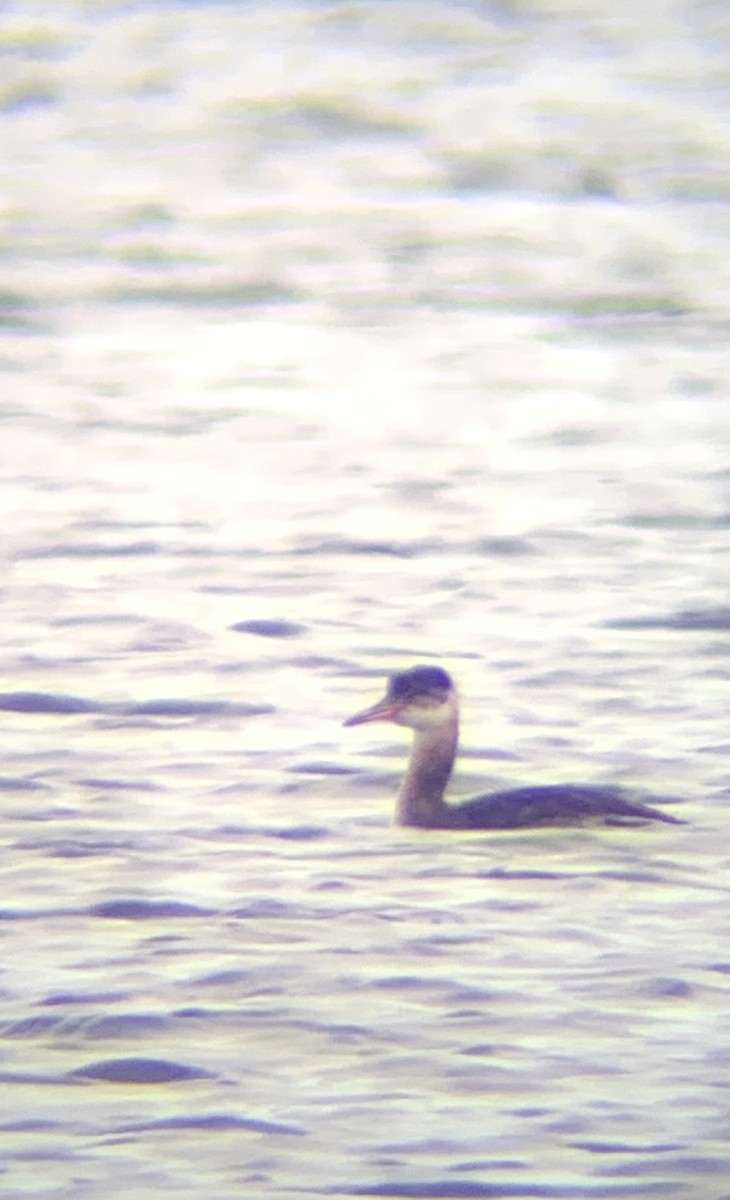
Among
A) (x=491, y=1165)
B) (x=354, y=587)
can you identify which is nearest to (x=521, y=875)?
(x=491, y=1165)

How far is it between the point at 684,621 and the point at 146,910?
166 inches

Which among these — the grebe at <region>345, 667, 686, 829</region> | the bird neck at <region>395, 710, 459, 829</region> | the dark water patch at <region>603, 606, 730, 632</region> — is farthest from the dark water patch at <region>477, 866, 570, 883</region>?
the dark water patch at <region>603, 606, 730, 632</region>

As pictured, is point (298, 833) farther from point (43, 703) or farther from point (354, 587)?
point (354, 587)

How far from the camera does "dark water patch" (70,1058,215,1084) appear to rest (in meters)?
6.78

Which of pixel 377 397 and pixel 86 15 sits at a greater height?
pixel 86 15

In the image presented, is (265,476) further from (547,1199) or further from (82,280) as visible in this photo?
(547,1199)

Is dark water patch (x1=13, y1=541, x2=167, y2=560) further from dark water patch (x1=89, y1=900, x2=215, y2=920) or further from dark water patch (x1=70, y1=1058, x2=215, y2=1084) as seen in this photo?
dark water patch (x1=70, y1=1058, x2=215, y2=1084)

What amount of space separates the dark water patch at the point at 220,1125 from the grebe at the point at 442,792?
2.61 metres

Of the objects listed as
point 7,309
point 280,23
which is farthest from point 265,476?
point 280,23

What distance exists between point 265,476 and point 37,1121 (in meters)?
8.90

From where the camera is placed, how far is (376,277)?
69.7ft

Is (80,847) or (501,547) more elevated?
(80,847)

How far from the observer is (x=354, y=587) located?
12656 millimetres

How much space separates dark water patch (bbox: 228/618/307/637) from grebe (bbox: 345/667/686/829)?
174cm
